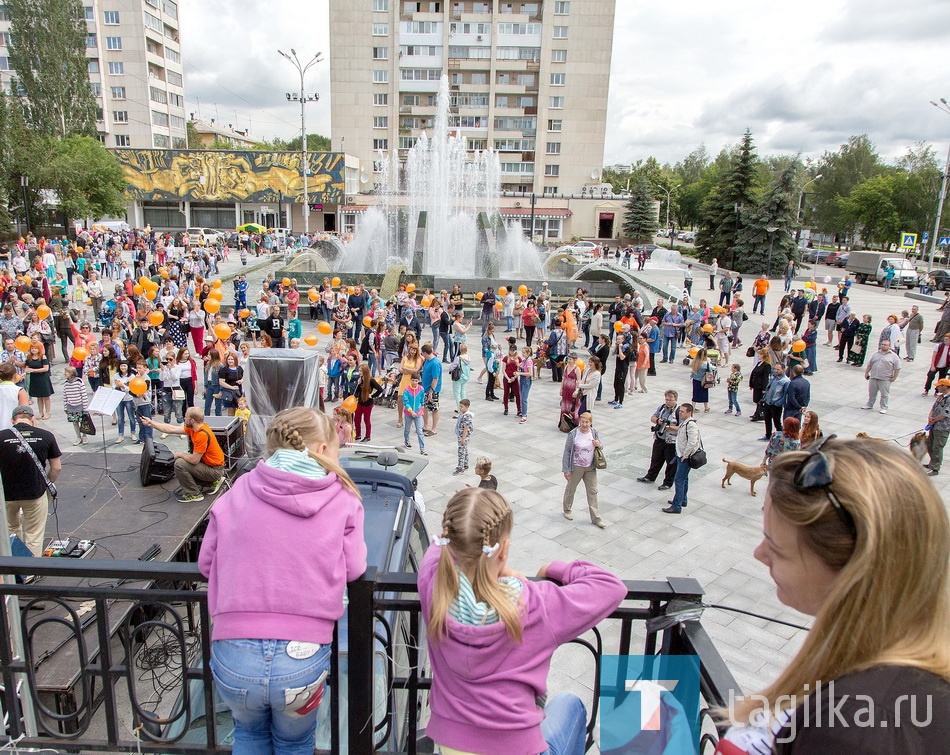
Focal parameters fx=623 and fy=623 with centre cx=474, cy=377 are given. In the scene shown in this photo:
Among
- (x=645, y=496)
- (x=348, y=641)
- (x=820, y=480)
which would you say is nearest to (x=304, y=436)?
(x=348, y=641)

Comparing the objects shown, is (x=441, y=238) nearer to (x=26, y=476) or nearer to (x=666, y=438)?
(x=666, y=438)

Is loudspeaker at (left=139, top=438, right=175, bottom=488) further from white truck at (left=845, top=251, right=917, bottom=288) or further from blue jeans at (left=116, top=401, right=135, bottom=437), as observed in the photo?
white truck at (left=845, top=251, right=917, bottom=288)

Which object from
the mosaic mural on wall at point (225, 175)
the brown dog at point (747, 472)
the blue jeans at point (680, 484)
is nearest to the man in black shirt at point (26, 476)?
the blue jeans at point (680, 484)

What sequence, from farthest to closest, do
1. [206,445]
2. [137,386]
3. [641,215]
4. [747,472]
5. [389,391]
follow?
[641,215], [389,391], [137,386], [747,472], [206,445]

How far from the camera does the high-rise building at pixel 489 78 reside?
208 ft

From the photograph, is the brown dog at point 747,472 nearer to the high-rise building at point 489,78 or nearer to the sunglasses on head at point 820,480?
the sunglasses on head at point 820,480

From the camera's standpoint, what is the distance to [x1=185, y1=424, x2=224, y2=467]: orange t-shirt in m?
7.91

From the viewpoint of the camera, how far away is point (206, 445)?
7.95 metres

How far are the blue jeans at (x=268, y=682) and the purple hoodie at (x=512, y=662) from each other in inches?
19.6

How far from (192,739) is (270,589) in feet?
6.63

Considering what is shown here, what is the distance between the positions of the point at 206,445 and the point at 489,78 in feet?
215

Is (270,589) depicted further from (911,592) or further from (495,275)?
(495,275)

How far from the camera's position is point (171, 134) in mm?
A: 73500

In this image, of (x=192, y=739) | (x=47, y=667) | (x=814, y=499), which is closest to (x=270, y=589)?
(x=814, y=499)
